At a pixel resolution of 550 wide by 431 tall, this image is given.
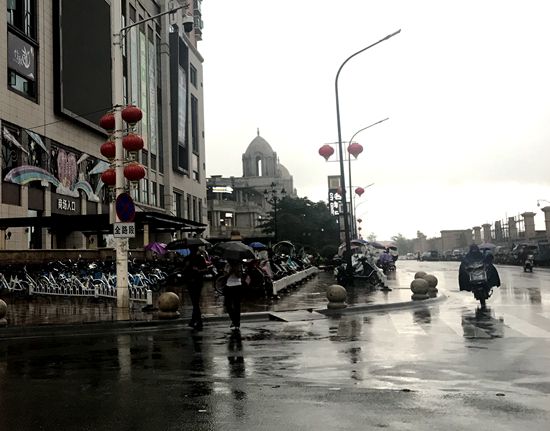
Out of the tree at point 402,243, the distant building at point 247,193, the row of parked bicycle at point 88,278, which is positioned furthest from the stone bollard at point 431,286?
the tree at point 402,243

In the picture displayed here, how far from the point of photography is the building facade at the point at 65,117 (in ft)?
94.5

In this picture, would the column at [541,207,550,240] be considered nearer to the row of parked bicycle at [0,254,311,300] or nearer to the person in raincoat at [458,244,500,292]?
the row of parked bicycle at [0,254,311,300]

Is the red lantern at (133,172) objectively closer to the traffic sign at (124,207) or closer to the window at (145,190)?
the traffic sign at (124,207)

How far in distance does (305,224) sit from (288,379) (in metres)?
62.8

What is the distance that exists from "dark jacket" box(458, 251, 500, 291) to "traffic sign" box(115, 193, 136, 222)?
347 inches

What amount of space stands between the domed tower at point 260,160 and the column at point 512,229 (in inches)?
2689

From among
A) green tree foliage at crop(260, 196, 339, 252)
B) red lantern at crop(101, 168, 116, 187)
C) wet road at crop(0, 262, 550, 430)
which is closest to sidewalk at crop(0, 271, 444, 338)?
wet road at crop(0, 262, 550, 430)

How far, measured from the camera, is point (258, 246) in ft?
83.8

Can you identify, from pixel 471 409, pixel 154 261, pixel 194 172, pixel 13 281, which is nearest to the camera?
pixel 471 409

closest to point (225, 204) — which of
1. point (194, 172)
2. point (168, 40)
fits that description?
point (194, 172)

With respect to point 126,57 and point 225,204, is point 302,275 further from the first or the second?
point 225,204

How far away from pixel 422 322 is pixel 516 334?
7.88 feet

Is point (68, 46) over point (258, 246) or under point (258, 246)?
over

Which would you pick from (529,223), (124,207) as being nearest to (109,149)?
(124,207)
